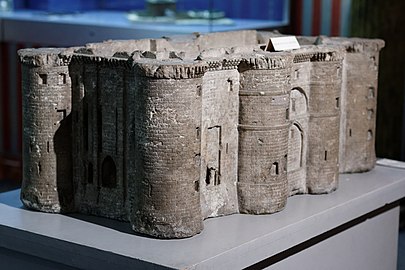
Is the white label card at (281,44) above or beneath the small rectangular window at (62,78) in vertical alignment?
above

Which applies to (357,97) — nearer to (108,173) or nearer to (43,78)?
(108,173)

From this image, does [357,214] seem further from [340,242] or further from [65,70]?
[65,70]

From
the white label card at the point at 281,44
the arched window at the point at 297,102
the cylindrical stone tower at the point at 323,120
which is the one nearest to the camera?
the white label card at the point at 281,44

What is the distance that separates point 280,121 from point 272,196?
79cm

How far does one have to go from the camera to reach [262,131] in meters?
9.70

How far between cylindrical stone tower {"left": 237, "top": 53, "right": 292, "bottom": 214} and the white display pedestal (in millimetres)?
232

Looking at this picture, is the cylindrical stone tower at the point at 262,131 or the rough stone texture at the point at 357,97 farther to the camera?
the rough stone texture at the point at 357,97

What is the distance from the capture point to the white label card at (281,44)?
1014 cm

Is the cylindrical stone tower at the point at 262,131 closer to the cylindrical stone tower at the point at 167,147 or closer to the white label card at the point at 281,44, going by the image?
the white label card at the point at 281,44

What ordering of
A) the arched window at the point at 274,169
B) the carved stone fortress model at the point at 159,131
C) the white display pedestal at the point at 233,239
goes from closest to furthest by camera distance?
the white display pedestal at the point at 233,239
the carved stone fortress model at the point at 159,131
the arched window at the point at 274,169

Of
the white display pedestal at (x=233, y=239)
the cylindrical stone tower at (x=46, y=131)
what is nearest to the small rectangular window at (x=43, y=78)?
the cylindrical stone tower at (x=46, y=131)

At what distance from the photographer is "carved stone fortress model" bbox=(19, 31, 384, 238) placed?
29.0 feet

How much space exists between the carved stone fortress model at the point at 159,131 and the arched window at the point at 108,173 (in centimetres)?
1

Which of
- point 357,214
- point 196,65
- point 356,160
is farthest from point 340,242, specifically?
point 196,65
